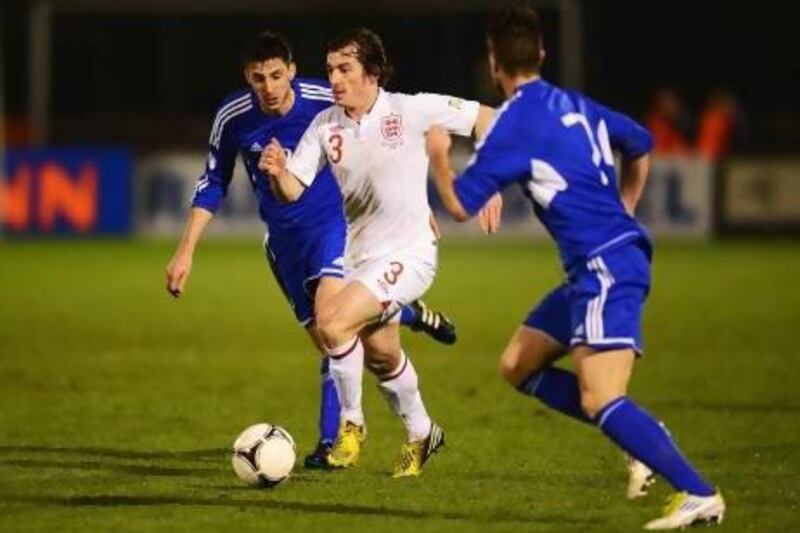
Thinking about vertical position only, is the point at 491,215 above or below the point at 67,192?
above

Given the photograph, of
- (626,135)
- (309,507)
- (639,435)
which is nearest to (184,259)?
(309,507)

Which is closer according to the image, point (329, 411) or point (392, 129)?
point (392, 129)

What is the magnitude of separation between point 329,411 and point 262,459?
103cm

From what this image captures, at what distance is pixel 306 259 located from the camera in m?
9.78

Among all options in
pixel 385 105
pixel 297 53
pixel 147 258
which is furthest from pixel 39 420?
pixel 297 53

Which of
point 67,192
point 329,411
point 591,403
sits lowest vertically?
point 67,192

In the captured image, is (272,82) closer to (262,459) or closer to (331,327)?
(331,327)

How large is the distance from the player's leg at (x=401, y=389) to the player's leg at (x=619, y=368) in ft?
5.64

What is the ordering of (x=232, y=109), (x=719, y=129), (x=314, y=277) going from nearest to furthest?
(x=314, y=277)
(x=232, y=109)
(x=719, y=129)

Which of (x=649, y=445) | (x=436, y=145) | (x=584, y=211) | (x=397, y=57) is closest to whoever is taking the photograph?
(x=436, y=145)

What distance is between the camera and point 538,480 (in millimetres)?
9094

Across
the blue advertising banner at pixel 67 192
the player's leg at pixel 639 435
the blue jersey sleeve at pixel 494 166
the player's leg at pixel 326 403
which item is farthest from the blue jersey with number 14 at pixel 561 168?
the blue advertising banner at pixel 67 192

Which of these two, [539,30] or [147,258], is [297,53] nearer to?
[147,258]

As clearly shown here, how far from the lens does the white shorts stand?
28.9ft
